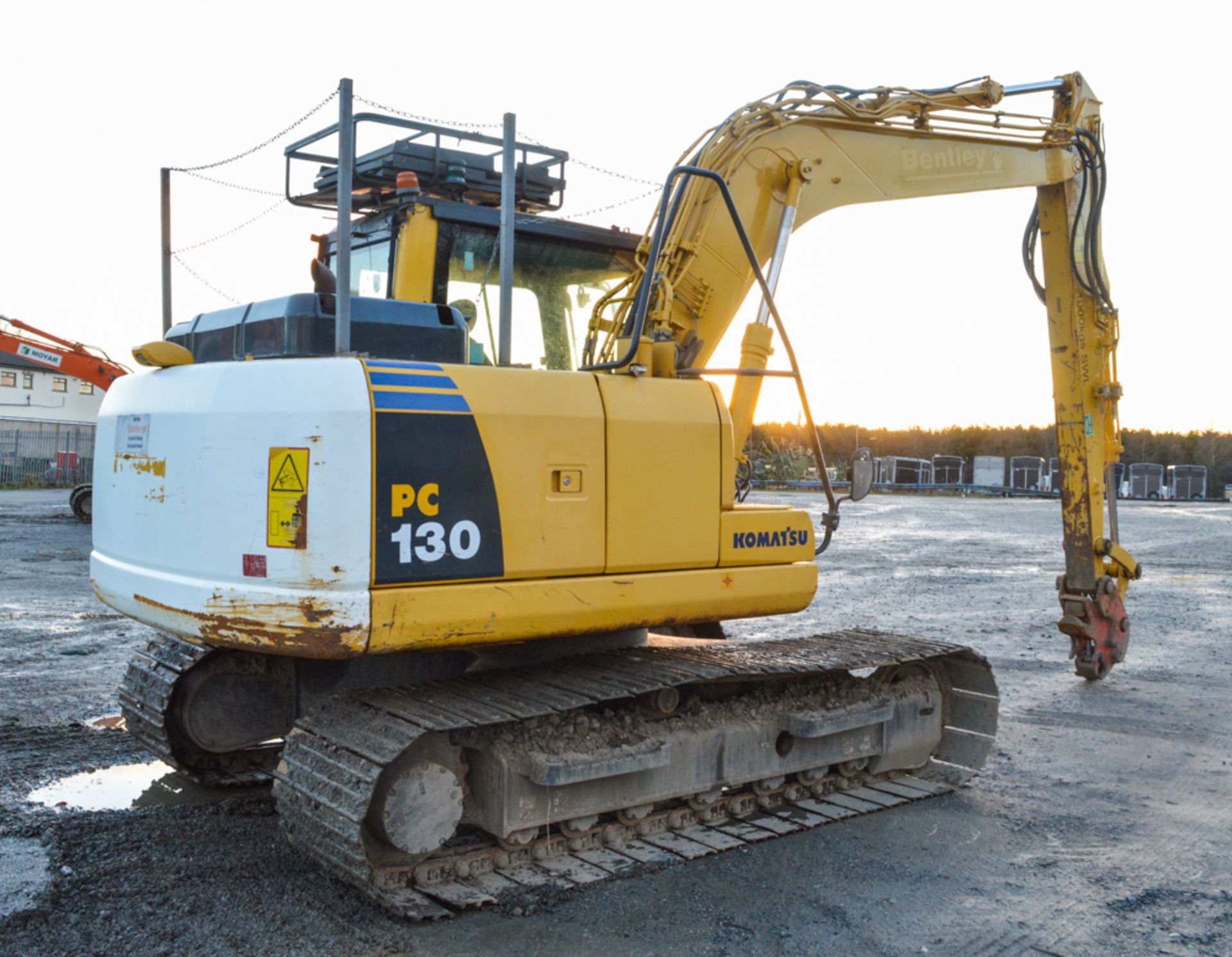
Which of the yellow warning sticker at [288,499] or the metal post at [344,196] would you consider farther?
the metal post at [344,196]

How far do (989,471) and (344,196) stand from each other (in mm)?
45836

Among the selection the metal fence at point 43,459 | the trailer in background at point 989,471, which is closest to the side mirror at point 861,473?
the metal fence at point 43,459

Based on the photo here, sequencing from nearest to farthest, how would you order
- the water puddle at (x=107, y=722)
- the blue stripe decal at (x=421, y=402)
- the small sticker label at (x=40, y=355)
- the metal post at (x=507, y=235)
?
the blue stripe decal at (x=421, y=402), the metal post at (x=507, y=235), the water puddle at (x=107, y=722), the small sticker label at (x=40, y=355)

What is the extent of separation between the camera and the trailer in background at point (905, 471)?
152 ft

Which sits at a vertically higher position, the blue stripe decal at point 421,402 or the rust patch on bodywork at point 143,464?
the blue stripe decal at point 421,402

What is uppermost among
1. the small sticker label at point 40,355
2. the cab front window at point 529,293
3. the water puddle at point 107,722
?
the small sticker label at point 40,355

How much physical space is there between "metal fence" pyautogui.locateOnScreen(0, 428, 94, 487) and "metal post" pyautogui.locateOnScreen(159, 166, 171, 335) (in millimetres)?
32909

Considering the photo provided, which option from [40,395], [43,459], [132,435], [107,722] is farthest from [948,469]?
[132,435]

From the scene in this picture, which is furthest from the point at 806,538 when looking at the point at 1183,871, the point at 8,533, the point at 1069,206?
the point at 8,533

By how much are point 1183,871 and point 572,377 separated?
314 centimetres

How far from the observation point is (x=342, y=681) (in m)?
4.48

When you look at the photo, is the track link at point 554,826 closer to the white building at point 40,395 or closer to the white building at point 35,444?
the white building at point 35,444

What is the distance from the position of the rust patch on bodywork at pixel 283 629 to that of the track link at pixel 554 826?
41 centimetres

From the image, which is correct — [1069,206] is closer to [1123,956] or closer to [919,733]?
[919,733]
